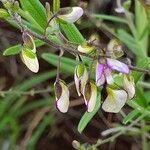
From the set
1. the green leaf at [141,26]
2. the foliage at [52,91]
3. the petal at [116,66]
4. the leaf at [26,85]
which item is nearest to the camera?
the petal at [116,66]

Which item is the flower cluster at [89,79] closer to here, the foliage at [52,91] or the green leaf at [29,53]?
the green leaf at [29,53]

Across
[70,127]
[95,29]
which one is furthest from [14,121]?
[95,29]

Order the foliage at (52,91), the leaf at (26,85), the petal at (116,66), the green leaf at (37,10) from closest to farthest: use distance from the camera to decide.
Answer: the petal at (116,66) → the green leaf at (37,10) → the foliage at (52,91) → the leaf at (26,85)

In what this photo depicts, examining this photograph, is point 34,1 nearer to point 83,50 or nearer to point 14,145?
point 83,50

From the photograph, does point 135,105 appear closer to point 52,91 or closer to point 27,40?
point 27,40

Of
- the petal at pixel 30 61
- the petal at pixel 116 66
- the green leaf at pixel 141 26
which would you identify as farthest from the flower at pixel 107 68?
the green leaf at pixel 141 26

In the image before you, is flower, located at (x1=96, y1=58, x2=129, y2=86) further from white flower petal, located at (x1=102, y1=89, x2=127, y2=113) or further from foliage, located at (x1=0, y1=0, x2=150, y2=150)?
foliage, located at (x1=0, y1=0, x2=150, y2=150)
